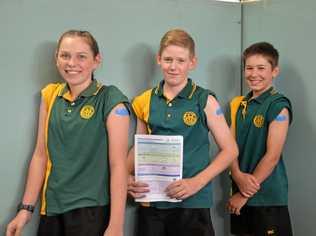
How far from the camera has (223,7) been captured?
2.02 m

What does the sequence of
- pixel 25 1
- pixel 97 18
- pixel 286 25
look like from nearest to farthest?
pixel 25 1 → pixel 97 18 → pixel 286 25

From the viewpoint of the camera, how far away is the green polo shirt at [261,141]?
5.97ft

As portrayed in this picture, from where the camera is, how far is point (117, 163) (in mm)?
1516

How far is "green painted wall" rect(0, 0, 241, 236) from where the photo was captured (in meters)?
1.62

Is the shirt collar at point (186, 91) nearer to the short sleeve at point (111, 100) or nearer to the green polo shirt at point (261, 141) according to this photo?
the short sleeve at point (111, 100)

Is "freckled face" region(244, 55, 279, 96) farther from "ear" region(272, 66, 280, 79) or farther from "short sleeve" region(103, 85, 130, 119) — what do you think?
"short sleeve" region(103, 85, 130, 119)

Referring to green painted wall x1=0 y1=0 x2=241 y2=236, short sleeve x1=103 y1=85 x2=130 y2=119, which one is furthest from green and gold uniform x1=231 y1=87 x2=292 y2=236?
short sleeve x1=103 y1=85 x2=130 y2=119

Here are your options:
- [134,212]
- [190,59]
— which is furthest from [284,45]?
[134,212]

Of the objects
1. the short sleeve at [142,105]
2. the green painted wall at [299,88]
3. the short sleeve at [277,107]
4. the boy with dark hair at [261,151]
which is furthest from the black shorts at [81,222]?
the green painted wall at [299,88]

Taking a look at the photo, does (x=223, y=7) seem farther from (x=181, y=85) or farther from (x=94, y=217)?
(x=94, y=217)

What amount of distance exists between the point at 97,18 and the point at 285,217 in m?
1.07

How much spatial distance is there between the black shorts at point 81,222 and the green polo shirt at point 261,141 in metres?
0.64

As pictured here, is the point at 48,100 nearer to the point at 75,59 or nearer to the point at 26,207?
the point at 75,59

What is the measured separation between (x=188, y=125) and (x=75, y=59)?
459 mm
